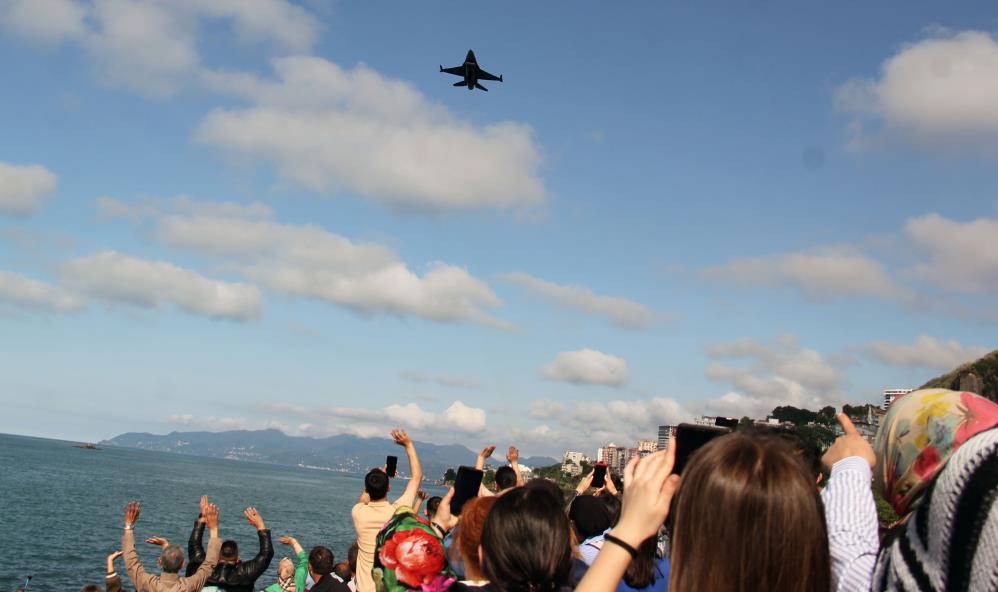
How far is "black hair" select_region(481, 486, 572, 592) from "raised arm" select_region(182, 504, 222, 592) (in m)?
5.34

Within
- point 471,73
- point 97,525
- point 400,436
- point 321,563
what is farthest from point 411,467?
point 97,525

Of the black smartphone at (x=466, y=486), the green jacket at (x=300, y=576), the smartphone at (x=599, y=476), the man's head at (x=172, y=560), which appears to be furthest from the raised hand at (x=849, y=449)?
the green jacket at (x=300, y=576)

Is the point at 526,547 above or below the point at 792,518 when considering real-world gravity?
below

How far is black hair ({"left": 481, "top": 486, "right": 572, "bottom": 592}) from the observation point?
339 centimetres

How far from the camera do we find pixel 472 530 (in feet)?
12.7

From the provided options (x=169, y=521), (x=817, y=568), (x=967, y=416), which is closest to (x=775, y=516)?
(x=817, y=568)

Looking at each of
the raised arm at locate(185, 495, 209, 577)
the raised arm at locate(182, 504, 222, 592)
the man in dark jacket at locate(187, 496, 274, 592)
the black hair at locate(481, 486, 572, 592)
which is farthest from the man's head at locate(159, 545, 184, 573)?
the black hair at locate(481, 486, 572, 592)

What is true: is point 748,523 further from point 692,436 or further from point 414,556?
point 414,556

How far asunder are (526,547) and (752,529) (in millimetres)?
1556

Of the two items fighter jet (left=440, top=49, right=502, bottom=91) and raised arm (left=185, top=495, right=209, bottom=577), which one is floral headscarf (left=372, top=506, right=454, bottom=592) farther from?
fighter jet (left=440, top=49, right=502, bottom=91)

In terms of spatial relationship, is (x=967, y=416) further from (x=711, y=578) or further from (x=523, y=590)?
(x=523, y=590)

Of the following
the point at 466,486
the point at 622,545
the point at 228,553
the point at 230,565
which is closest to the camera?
the point at 622,545

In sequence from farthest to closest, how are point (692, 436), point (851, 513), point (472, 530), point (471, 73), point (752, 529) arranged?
1. point (471, 73)
2. point (472, 530)
3. point (692, 436)
4. point (851, 513)
5. point (752, 529)

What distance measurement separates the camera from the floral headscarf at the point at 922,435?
2162 mm
